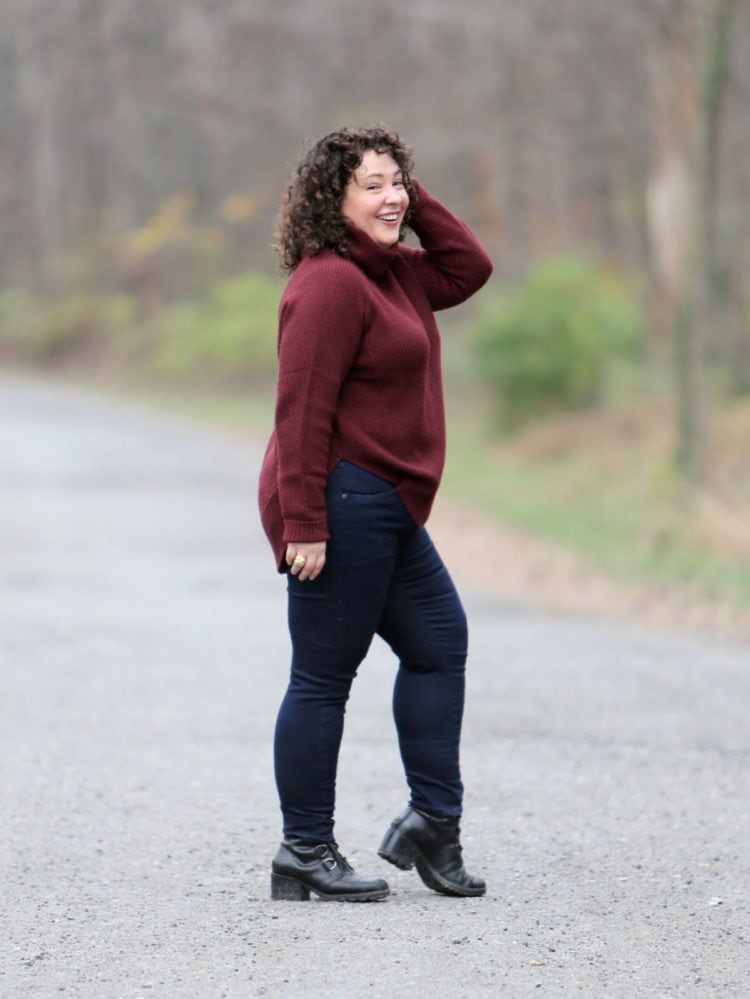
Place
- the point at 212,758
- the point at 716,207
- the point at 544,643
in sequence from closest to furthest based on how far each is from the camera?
1. the point at 212,758
2. the point at 544,643
3. the point at 716,207

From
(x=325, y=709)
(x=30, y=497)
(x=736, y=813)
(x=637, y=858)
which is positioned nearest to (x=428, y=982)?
(x=325, y=709)

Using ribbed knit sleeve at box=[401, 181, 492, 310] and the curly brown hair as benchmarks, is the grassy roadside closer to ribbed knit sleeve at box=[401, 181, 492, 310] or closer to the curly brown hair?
ribbed knit sleeve at box=[401, 181, 492, 310]

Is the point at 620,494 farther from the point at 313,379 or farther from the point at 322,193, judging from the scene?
the point at 313,379

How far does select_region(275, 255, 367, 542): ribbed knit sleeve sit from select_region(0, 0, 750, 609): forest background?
2.24 ft

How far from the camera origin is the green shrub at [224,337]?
36938 millimetres

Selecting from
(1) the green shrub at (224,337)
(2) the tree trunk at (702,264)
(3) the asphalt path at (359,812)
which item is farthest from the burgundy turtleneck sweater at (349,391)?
(1) the green shrub at (224,337)

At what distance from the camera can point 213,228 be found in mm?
46031

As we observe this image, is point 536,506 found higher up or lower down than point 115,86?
lower down

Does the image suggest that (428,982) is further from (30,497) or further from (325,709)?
(30,497)

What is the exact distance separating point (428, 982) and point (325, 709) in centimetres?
94

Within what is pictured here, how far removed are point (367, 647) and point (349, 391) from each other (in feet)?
2.26

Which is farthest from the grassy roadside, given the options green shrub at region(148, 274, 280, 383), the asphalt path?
green shrub at region(148, 274, 280, 383)

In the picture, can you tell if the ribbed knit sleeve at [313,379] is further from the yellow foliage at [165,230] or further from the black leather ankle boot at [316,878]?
the yellow foliage at [165,230]

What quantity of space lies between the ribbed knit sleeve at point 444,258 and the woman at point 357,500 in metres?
0.02
